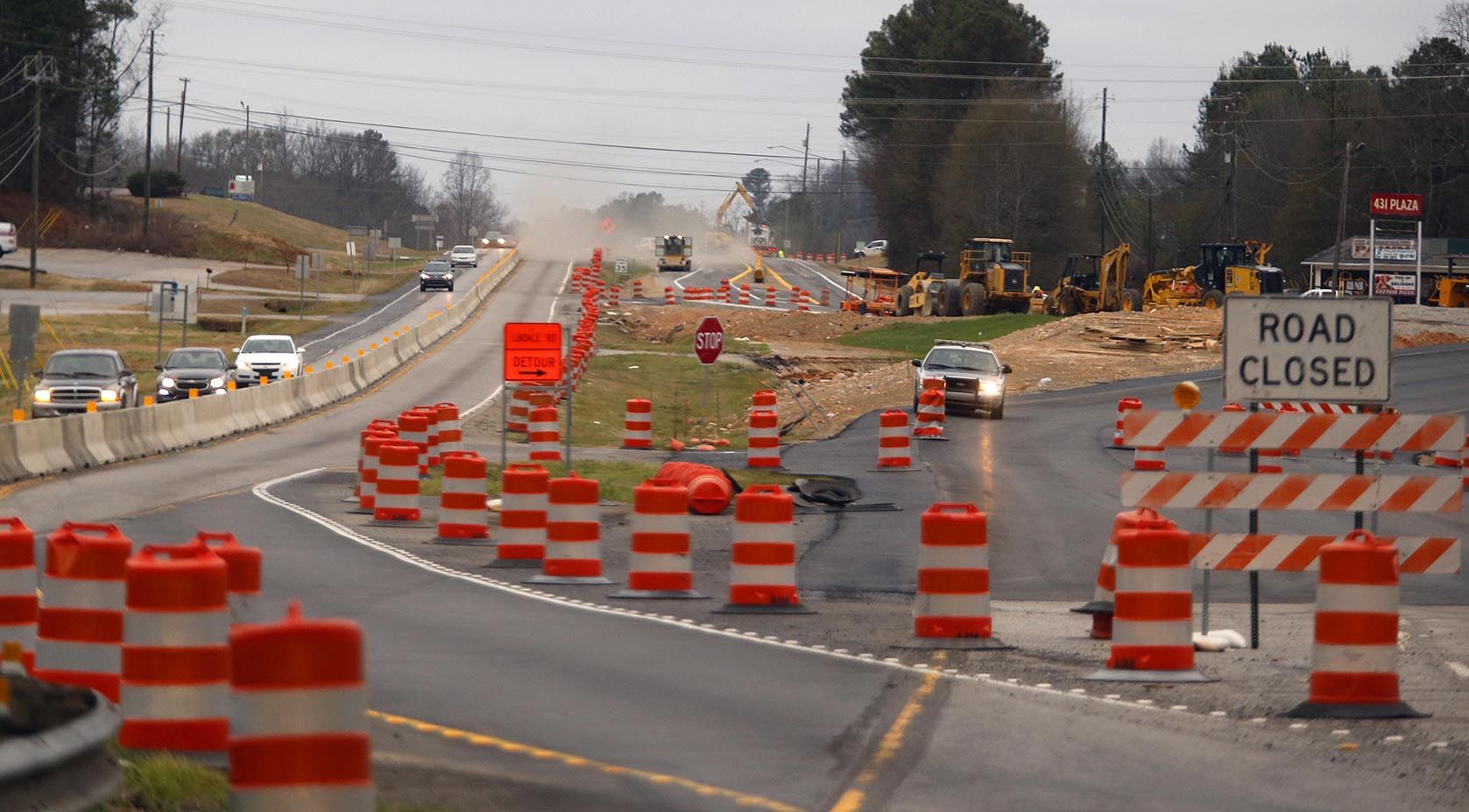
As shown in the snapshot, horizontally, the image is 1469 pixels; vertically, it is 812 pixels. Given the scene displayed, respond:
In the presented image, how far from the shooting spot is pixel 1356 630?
9.97 m

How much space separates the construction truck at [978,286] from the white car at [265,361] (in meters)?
33.3

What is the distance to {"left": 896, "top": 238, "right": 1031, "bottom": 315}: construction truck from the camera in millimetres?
73000

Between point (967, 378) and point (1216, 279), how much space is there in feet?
93.3

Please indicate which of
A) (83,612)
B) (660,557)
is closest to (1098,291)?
(660,557)

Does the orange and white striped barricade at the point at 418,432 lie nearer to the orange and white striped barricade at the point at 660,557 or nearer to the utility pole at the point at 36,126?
the orange and white striped barricade at the point at 660,557

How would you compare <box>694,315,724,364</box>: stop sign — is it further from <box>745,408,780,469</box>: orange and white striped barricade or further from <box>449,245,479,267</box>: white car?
<box>449,245,479,267</box>: white car

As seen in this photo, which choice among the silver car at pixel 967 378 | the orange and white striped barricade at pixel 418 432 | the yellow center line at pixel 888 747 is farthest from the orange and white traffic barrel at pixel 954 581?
the silver car at pixel 967 378

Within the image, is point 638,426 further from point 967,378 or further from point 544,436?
point 967,378

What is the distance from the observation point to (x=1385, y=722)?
976cm

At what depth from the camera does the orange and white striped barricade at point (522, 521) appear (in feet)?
58.8

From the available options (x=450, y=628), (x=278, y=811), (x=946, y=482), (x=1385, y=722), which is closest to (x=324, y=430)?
(x=946, y=482)

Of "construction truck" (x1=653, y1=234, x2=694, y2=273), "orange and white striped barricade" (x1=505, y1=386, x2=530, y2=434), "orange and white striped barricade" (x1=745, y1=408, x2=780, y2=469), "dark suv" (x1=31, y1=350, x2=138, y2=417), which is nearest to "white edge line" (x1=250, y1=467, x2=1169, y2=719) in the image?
"orange and white striped barricade" (x1=745, y1=408, x2=780, y2=469)

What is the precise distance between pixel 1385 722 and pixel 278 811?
6.74 m

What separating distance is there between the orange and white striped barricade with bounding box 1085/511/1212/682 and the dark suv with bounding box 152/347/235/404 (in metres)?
33.5
